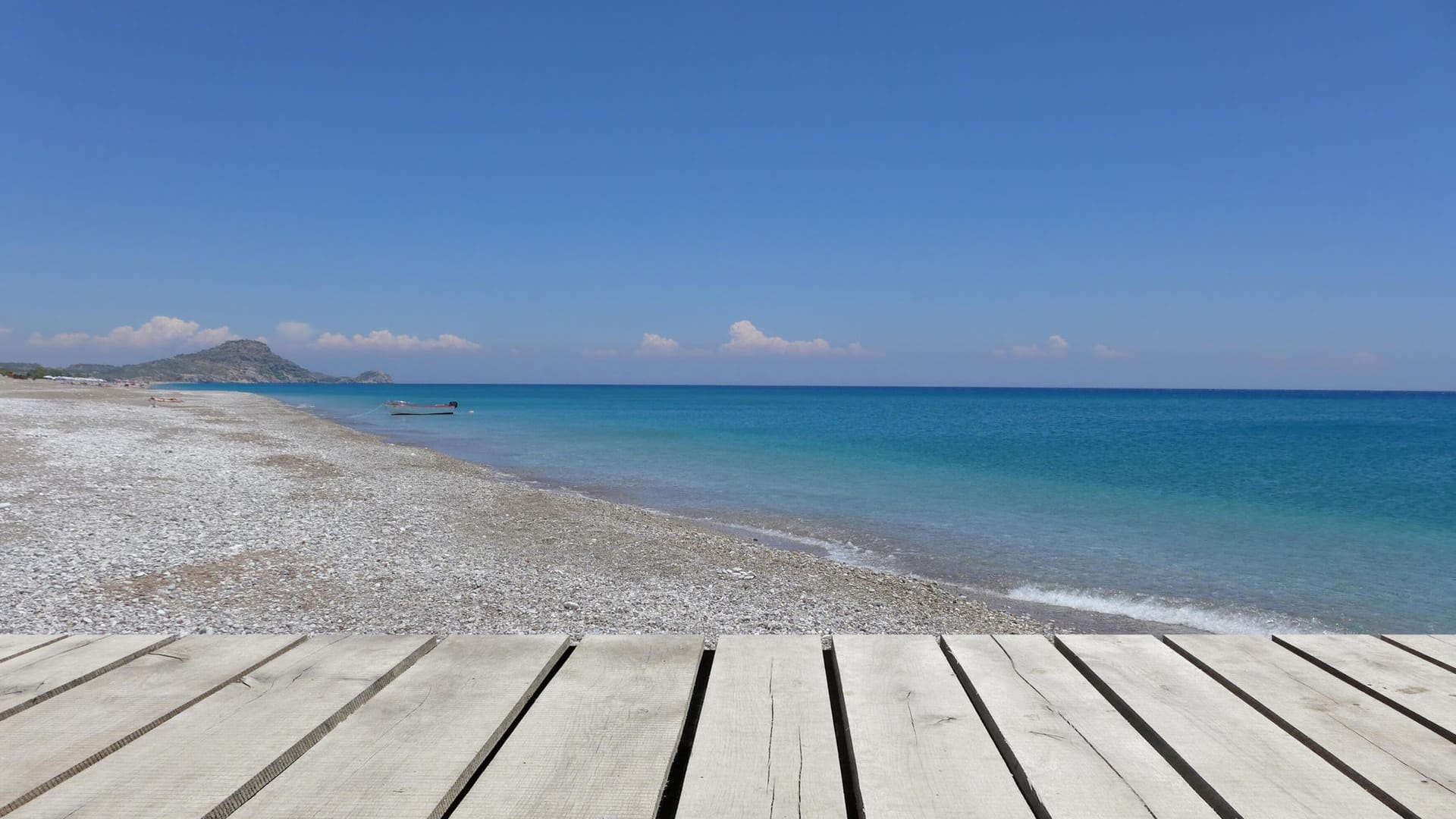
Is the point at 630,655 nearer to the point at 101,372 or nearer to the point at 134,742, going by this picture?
the point at 134,742

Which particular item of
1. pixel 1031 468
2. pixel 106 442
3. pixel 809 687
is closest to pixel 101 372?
pixel 106 442

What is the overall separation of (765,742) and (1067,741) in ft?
2.90

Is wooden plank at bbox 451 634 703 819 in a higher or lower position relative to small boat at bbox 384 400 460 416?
higher

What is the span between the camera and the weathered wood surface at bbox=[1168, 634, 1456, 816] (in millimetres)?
1972

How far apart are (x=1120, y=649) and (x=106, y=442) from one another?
1076 inches

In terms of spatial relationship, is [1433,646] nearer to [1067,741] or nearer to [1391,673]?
[1391,673]

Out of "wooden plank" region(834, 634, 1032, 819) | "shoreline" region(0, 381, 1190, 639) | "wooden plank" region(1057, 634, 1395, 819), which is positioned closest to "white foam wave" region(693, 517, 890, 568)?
"shoreline" region(0, 381, 1190, 639)

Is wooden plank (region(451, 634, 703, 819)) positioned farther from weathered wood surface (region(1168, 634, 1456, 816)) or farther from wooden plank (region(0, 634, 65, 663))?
wooden plank (region(0, 634, 65, 663))

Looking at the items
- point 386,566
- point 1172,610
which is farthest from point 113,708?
point 1172,610

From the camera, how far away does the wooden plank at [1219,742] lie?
1878 mm

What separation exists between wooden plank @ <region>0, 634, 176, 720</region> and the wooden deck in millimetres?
14

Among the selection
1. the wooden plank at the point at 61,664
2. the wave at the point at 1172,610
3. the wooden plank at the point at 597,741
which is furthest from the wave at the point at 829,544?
the wooden plank at the point at 61,664

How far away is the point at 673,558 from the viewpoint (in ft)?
36.0

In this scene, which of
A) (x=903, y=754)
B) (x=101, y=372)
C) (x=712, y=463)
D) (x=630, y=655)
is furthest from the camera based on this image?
(x=101, y=372)
